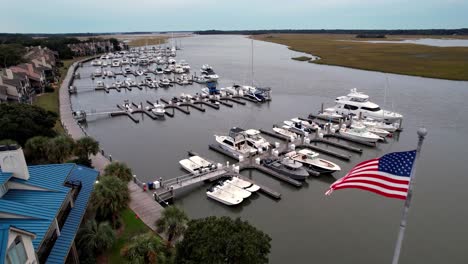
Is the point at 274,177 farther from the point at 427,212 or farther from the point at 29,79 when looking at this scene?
the point at 29,79

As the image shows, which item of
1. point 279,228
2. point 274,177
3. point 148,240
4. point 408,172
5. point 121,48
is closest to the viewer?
point 408,172

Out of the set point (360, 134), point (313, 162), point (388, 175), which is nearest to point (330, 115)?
point (360, 134)

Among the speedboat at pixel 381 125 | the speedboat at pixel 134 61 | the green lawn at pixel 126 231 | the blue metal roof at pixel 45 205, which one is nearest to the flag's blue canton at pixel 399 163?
the blue metal roof at pixel 45 205

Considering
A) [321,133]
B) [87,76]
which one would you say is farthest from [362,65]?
[87,76]

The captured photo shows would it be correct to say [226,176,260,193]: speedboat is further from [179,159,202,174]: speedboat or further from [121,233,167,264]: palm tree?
[121,233,167,264]: palm tree

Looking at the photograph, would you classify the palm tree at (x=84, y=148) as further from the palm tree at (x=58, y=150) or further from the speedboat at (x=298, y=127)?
the speedboat at (x=298, y=127)

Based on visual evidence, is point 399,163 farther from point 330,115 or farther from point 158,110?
point 158,110
